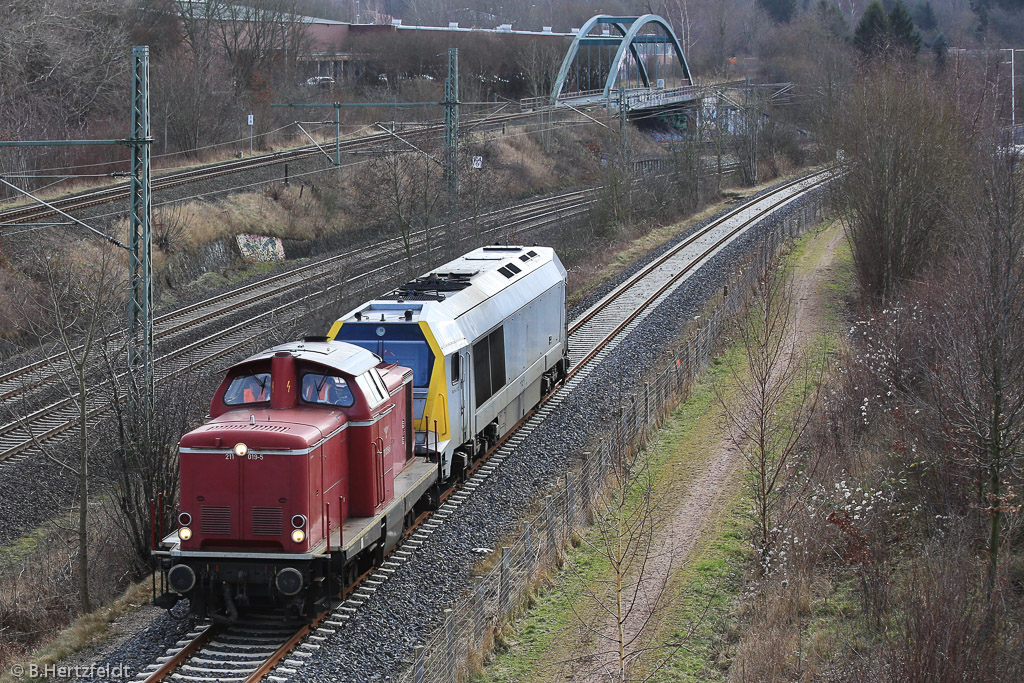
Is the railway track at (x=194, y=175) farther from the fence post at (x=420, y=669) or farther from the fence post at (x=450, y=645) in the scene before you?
the fence post at (x=420, y=669)

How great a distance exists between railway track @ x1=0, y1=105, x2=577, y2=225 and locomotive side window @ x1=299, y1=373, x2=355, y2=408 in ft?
67.7

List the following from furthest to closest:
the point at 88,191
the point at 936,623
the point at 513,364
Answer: the point at 88,191 < the point at 513,364 < the point at 936,623

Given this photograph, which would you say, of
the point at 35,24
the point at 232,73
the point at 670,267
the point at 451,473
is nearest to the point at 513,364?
the point at 451,473

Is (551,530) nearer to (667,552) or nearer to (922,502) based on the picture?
(667,552)

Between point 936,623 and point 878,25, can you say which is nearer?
point 936,623

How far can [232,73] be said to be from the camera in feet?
217

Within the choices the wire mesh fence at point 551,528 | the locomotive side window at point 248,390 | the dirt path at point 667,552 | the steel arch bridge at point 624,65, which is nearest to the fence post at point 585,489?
the wire mesh fence at point 551,528

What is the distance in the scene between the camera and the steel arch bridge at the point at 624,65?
8388 cm

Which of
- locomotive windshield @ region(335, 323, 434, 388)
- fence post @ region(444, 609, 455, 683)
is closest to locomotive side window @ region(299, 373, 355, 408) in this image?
locomotive windshield @ region(335, 323, 434, 388)

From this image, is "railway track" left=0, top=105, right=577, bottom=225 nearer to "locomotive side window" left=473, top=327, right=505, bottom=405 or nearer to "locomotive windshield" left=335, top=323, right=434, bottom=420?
"locomotive side window" left=473, top=327, right=505, bottom=405

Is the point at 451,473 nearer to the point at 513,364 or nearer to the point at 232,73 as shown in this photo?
the point at 513,364

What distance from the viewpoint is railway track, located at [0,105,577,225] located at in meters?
34.6

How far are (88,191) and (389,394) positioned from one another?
30.8 metres

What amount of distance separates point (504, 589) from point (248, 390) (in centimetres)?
432
